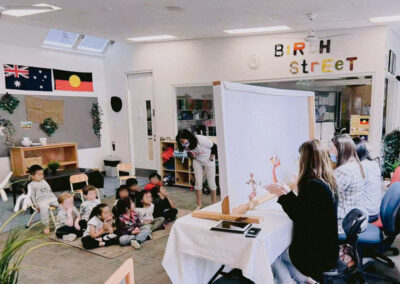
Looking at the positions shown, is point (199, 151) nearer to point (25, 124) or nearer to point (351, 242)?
point (351, 242)

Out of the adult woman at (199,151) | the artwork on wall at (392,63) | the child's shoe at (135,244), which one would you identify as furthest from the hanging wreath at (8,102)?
the artwork on wall at (392,63)

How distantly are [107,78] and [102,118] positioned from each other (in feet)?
3.42

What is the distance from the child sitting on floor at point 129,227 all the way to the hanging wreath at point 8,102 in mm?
3977

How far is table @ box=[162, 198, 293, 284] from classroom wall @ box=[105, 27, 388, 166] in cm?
406

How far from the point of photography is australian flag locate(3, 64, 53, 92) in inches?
263

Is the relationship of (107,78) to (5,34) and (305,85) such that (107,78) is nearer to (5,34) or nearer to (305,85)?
(5,34)

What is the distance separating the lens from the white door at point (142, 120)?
7.64 m

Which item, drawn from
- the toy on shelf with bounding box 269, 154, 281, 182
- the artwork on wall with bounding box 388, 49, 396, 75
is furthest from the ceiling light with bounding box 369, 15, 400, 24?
the toy on shelf with bounding box 269, 154, 281, 182

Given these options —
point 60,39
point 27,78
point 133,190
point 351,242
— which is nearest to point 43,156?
point 27,78

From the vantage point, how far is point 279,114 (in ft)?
9.47

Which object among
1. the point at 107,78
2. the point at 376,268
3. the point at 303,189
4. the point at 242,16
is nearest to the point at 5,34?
the point at 107,78

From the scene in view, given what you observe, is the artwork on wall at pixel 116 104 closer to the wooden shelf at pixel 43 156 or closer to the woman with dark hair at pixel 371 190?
the wooden shelf at pixel 43 156

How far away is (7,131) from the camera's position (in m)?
6.64

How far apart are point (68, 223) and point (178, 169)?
9.89 ft
